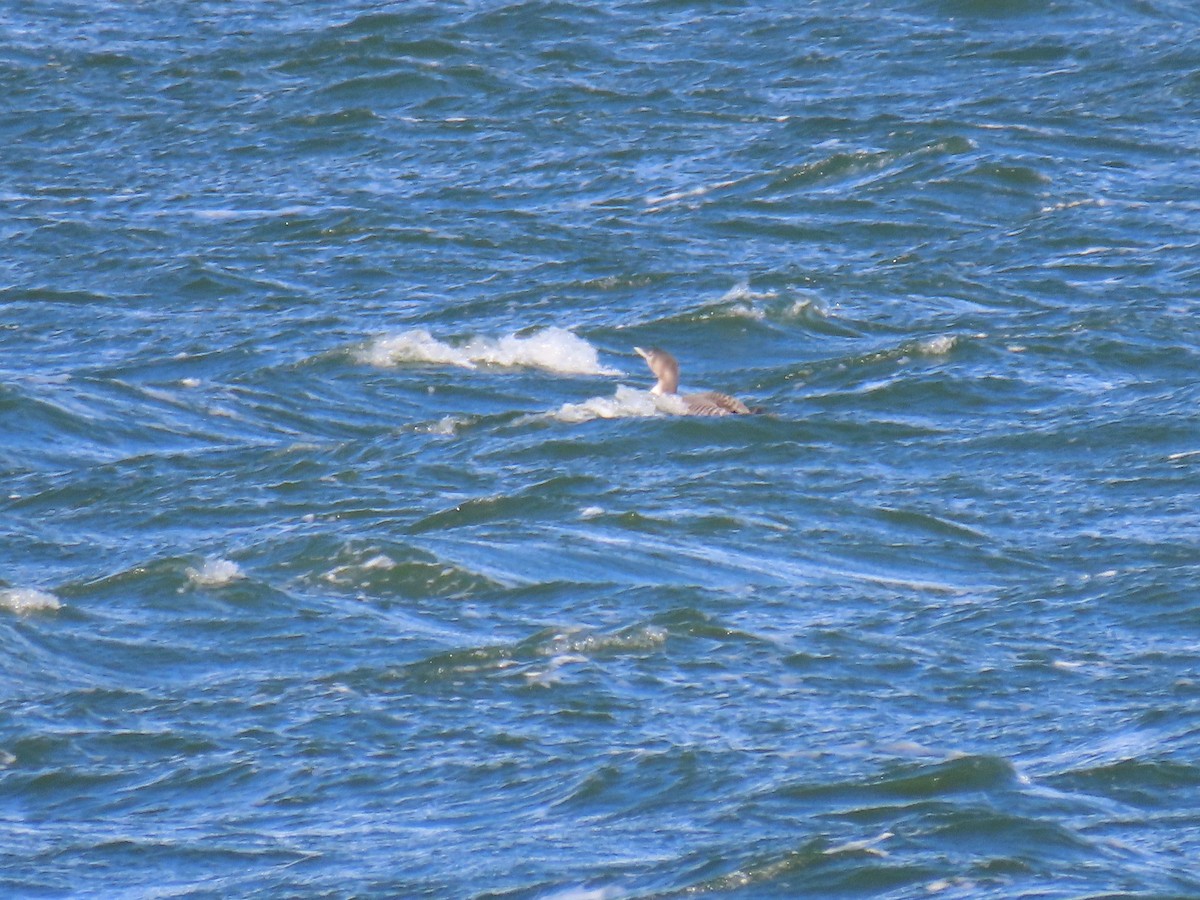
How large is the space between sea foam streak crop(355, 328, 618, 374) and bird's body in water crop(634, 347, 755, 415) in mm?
826

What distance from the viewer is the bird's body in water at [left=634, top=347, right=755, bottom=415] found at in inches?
557

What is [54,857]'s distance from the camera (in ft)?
27.7

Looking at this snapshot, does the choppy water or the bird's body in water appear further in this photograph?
the bird's body in water

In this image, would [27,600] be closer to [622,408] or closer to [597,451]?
[597,451]

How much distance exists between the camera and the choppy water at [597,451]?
344 inches

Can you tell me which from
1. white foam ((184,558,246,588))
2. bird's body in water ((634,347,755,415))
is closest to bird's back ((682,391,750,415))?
bird's body in water ((634,347,755,415))

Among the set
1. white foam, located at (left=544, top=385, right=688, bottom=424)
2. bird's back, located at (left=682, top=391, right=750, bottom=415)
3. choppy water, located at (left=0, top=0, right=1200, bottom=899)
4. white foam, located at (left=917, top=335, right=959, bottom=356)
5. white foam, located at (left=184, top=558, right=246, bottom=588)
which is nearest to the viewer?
choppy water, located at (left=0, top=0, right=1200, bottom=899)

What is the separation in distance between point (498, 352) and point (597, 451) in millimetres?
2106

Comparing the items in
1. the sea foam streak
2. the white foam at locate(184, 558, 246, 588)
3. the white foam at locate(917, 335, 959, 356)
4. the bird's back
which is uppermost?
the white foam at locate(184, 558, 246, 588)

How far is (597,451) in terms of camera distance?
1409 centimetres

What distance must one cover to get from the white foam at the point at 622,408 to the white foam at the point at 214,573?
3.18 meters

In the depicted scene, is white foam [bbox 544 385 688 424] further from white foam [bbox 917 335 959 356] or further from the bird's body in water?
white foam [bbox 917 335 959 356]

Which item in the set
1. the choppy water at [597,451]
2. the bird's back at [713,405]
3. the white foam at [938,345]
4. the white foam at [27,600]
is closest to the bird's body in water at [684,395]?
the bird's back at [713,405]

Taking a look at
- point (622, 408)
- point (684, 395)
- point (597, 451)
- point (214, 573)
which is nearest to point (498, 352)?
point (622, 408)
